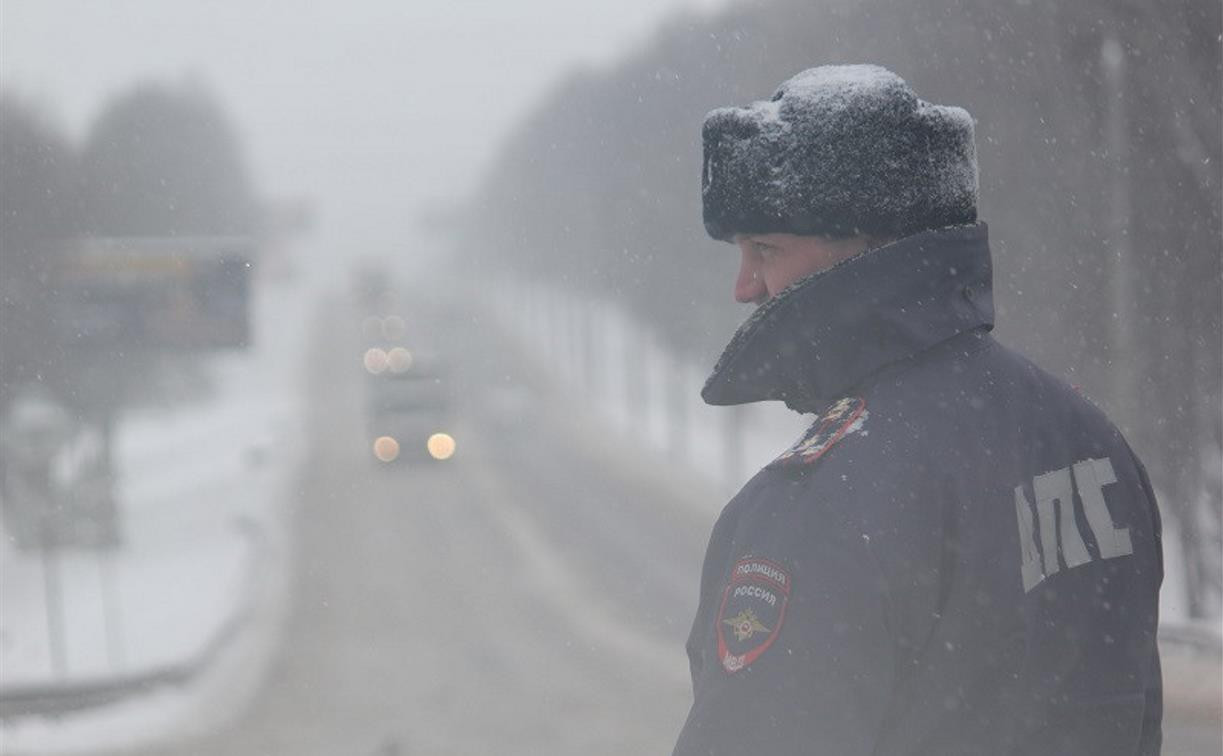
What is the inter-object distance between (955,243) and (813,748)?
0.52 meters

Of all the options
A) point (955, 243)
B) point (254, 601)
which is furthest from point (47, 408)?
point (955, 243)

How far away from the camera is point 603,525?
60.2ft

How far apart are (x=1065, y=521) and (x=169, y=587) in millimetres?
12452

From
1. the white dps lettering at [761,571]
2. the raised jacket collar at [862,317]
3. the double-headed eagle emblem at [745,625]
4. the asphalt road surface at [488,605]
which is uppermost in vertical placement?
the raised jacket collar at [862,317]

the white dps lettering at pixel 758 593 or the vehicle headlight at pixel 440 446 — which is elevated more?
the white dps lettering at pixel 758 593

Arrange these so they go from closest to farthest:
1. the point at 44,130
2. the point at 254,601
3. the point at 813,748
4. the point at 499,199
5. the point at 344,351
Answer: the point at 813,748
the point at 44,130
the point at 254,601
the point at 499,199
the point at 344,351

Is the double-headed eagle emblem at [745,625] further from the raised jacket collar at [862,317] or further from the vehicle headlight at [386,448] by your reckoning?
the vehicle headlight at [386,448]

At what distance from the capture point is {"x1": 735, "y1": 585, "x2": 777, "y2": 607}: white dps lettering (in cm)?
119

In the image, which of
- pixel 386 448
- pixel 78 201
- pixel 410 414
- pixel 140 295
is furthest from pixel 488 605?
pixel 410 414

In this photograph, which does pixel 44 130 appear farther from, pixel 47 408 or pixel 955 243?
pixel 955 243

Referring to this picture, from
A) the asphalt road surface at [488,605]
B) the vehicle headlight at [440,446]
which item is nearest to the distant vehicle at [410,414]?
the vehicle headlight at [440,446]

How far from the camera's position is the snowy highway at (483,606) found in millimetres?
9336

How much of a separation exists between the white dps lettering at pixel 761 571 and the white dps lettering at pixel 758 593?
1 centimetres

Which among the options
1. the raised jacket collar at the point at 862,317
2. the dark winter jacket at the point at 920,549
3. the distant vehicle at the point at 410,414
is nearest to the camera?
the dark winter jacket at the point at 920,549
